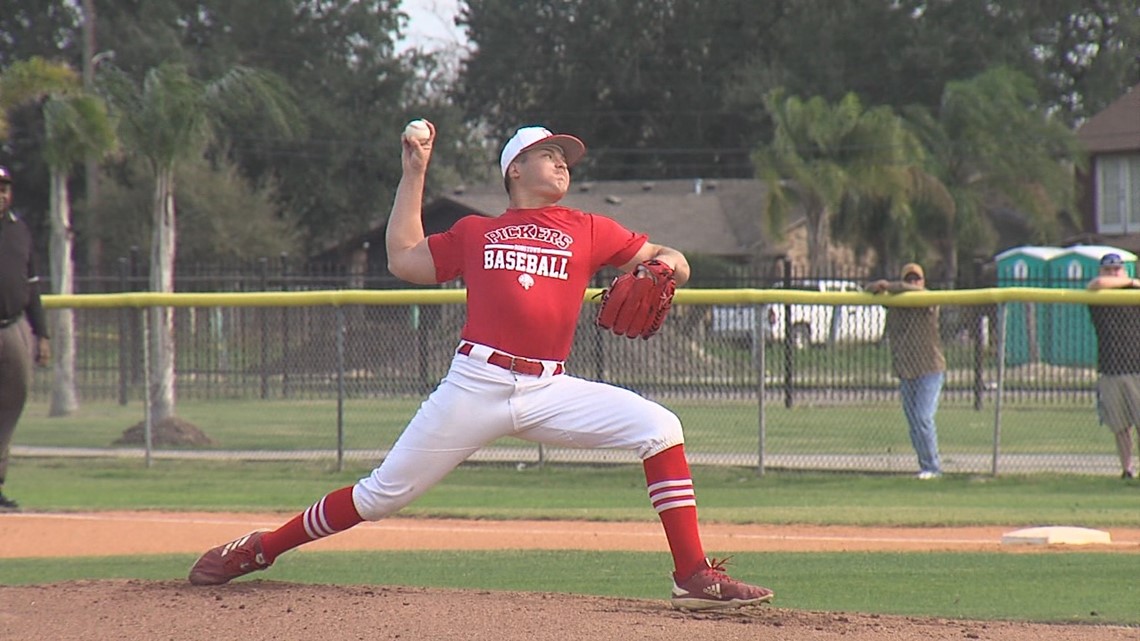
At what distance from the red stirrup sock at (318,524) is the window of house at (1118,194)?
39.5m

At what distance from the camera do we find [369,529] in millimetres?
11086

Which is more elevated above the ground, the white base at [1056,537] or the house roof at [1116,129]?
the house roof at [1116,129]

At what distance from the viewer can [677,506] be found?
5.71m

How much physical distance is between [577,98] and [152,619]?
52.2m

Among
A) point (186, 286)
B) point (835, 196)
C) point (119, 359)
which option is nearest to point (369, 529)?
point (119, 359)

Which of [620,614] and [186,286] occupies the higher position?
[186,286]

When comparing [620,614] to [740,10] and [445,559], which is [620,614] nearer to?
[445,559]

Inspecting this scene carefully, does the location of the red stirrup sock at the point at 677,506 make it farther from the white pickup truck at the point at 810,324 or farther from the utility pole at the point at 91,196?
the utility pole at the point at 91,196

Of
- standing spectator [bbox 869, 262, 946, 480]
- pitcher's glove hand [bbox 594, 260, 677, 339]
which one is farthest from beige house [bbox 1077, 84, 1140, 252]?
pitcher's glove hand [bbox 594, 260, 677, 339]

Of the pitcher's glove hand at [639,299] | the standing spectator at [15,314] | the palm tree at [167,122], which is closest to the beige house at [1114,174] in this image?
the palm tree at [167,122]

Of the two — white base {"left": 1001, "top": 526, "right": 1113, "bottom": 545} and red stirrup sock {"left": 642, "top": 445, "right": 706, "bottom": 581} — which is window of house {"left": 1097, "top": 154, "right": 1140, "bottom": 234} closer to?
white base {"left": 1001, "top": 526, "right": 1113, "bottom": 545}

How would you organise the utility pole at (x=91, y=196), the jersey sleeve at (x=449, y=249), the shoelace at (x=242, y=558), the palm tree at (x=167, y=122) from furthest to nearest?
the utility pole at (x=91, y=196)
the palm tree at (x=167, y=122)
the shoelace at (x=242, y=558)
the jersey sleeve at (x=449, y=249)

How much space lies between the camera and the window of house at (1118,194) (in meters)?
42.0

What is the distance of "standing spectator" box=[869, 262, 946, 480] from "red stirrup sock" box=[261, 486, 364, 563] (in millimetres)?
8463
